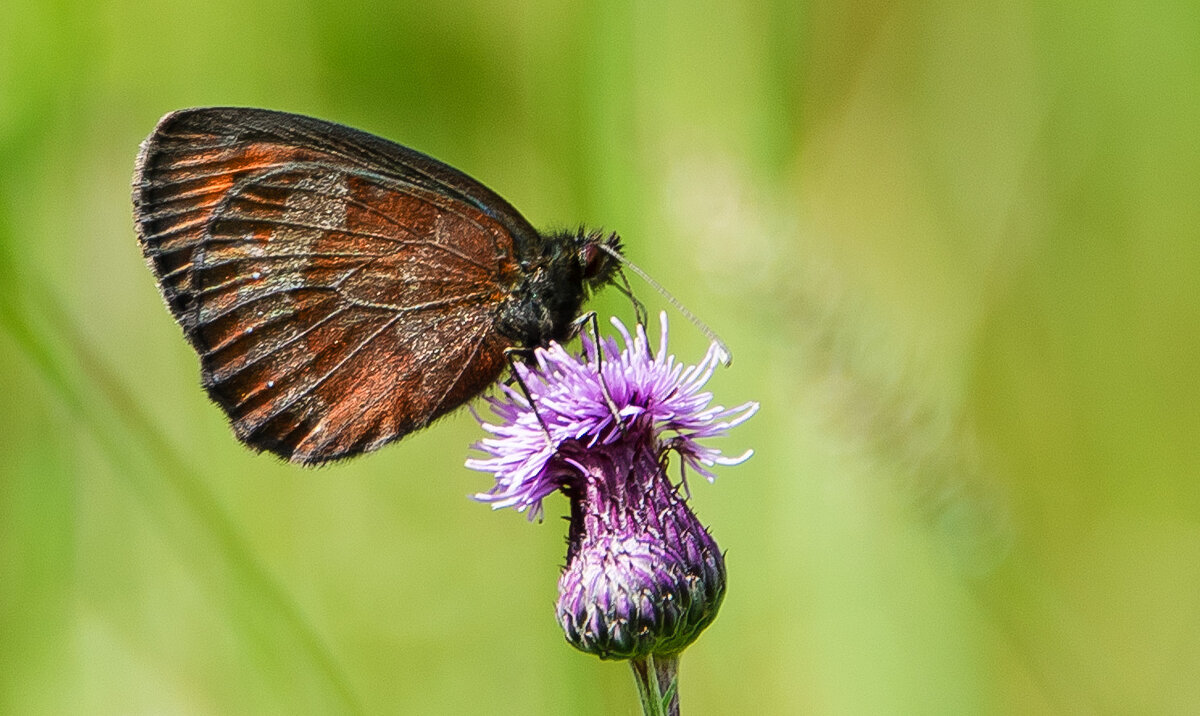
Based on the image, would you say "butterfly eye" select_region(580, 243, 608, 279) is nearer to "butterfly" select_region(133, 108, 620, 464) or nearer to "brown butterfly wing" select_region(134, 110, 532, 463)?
"butterfly" select_region(133, 108, 620, 464)

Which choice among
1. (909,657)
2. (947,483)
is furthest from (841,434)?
(909,657)

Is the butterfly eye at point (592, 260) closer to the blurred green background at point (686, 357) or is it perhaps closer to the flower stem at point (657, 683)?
the blurred green background at point (686, 357)

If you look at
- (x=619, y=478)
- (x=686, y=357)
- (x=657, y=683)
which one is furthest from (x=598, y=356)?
(x=686, y=357)

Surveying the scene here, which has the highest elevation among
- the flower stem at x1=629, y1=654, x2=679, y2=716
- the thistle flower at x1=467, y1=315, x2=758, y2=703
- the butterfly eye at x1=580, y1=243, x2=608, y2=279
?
the butterfly eye at x1=580, y1=243, x2=608, y2=279

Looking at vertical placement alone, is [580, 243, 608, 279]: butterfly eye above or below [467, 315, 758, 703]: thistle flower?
above

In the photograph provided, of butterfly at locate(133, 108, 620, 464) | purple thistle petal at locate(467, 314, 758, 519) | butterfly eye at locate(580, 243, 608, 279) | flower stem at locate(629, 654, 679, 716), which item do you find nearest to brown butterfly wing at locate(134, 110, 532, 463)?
butterfly at locate(133, 108, 620, 464)

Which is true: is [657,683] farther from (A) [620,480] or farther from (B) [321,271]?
(B) [321,271]

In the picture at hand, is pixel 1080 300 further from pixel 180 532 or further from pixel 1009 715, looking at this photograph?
pixel 180 532

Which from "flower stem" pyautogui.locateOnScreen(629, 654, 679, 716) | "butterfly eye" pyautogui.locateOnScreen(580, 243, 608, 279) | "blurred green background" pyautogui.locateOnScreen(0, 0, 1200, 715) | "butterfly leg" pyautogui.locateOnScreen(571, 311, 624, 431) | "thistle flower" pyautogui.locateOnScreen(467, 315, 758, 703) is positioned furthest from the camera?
"blurred green background" pyautogui.locateOnScreen(0, 0, 1200, 715)

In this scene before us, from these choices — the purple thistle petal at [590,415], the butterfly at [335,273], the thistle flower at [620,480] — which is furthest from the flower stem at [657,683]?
the butterfly at [335,273]
